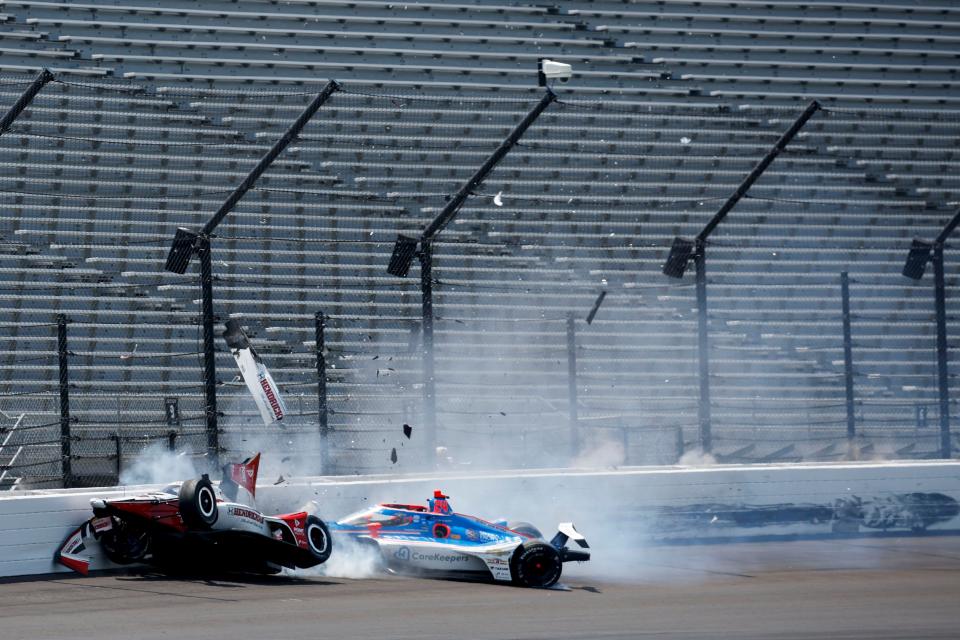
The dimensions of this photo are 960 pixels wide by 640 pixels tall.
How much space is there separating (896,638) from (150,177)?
37.7 ft

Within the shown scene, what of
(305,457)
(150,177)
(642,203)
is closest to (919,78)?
(642,203)

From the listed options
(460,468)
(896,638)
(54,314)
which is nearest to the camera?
(896,638)

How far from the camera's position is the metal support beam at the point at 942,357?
44.6 feet

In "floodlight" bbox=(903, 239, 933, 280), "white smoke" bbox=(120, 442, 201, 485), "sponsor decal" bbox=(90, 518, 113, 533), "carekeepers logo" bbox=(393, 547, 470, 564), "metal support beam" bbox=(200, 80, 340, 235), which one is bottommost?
"carekeepers logo" bbox=(393, 547, 470, 564)

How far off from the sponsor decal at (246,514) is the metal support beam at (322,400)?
5.80 ft

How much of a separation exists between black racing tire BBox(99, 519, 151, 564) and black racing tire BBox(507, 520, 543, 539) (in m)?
2.97

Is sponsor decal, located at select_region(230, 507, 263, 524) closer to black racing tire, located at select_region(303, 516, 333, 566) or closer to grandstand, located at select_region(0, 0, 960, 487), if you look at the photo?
black racing tire, located at select_region(303, 516, 333, 566)

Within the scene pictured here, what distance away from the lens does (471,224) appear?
57.6 feet

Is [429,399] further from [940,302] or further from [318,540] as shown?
[940,302]

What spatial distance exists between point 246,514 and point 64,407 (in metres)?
1.97

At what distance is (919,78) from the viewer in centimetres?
2308

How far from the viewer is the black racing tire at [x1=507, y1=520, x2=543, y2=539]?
11.1 m

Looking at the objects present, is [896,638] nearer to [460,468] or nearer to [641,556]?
[641,556]

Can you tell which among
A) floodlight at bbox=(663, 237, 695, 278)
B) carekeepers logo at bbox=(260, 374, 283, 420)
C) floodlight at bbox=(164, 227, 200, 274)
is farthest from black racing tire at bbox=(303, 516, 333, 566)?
floodlight at bbox=(663, 237, 695, 278)
